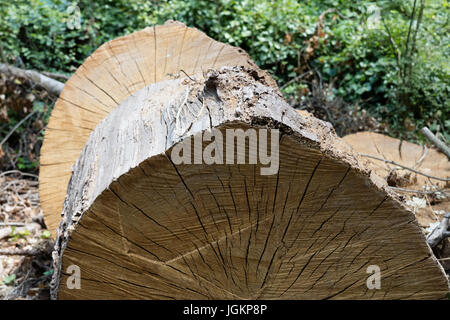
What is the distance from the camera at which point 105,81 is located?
2.97m

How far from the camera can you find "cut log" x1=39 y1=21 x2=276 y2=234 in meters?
2.92

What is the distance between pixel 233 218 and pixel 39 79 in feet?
10.6

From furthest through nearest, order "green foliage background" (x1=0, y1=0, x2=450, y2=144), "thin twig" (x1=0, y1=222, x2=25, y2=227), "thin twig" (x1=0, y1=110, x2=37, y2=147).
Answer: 1. "green foliage background" (x1=0, y1=0, x2=450, y2=144)
2. "thin twig" (x1=0, y1=110, x2=37, y2=147)
3. "thin twig" (x1=0, y1=222, x2=25, y2=227)

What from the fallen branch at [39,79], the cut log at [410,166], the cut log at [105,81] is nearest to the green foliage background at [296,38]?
the fallen branch at [39,79]

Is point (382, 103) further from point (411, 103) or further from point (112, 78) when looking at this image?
point (112, 78)

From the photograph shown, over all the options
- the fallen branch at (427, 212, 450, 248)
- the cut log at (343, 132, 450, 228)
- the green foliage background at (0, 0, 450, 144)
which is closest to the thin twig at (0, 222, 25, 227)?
the green foliage background at (0, 0, 450, 144)

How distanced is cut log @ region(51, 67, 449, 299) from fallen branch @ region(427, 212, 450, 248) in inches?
15.0

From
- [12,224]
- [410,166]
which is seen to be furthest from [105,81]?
[410,166]

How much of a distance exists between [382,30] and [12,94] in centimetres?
374

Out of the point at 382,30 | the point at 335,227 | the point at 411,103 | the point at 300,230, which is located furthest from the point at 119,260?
the point at 382,30

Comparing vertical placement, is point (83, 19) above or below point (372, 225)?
above

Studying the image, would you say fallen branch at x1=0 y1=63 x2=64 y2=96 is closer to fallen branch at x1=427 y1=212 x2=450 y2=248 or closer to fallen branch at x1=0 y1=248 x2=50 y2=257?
fallen branch at x1=0 y1=248 x2=50 y2=257

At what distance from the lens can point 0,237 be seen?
3436 millimetres

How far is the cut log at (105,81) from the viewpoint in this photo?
9.59 feet
